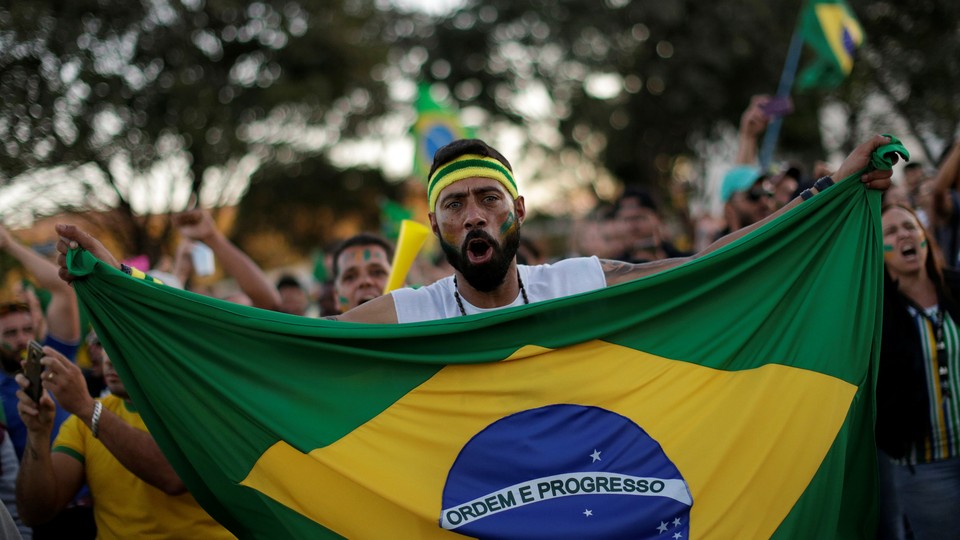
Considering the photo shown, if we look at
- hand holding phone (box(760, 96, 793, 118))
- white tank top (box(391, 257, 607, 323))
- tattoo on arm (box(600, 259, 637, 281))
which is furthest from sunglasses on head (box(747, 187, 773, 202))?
white tank top (box(391, 257, 607, 323))

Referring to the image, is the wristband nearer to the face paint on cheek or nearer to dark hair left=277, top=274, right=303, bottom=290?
the face paint on cheek

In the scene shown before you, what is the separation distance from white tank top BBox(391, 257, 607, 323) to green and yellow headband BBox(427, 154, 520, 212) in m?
0.35

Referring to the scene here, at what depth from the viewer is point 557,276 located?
3.57 m

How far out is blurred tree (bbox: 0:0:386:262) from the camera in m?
14.2

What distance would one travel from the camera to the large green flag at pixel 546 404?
3.15m

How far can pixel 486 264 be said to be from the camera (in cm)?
347

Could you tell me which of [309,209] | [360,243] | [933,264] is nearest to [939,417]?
[933,264]

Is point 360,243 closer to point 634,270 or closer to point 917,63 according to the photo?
point 634,270

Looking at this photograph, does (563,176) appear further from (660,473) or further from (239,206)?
(660,473)

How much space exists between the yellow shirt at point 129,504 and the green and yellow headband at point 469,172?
156cm

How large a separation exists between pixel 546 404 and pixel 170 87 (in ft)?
56.7

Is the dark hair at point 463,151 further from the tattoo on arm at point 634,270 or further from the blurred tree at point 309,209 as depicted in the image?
the blurred tree at point 309,209

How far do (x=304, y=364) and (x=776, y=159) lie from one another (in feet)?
77.4

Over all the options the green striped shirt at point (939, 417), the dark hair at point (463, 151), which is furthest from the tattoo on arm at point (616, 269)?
the green striped shirt at point (939, 417)
